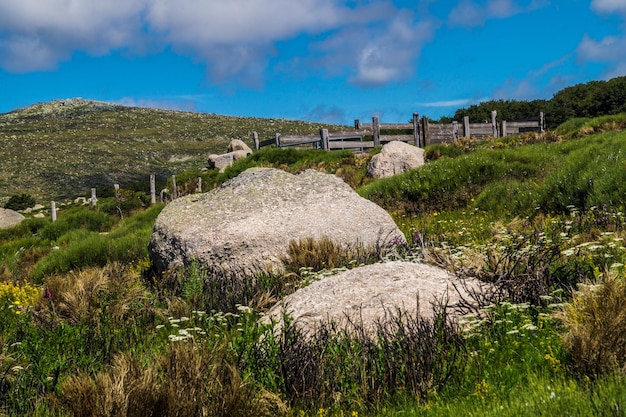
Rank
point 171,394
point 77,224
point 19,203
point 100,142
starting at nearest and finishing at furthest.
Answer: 1. point 171,394
2. point 77,224
3. point 19,203
4. point 100,142

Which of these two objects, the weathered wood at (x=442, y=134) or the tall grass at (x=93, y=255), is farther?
the weathered wood at (x=442, y=134)

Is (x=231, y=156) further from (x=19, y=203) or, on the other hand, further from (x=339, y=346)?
(x=339, y=346)

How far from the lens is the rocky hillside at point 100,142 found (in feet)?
Answer: 250

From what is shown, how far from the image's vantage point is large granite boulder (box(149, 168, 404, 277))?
339 inches

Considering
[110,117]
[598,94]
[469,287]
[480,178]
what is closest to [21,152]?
[110,117]

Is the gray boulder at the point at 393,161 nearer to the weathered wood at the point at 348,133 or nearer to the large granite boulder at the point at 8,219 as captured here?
the weathered wood at the point at 348,133

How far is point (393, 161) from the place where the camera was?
21656 millimetres

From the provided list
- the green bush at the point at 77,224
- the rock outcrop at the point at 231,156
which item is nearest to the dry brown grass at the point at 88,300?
the green bush at the point at 77,224

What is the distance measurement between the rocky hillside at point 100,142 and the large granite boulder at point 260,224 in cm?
5820

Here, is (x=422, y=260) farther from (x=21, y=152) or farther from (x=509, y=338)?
(x=21, y=152)

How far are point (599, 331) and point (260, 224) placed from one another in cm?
594

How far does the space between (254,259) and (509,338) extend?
4.85 m

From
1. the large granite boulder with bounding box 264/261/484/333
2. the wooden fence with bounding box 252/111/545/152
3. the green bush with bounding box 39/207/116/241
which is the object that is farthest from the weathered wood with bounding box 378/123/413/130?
the large granite boulder with bounding box 264/261/484/333

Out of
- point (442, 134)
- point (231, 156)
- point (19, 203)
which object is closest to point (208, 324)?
point (442, 134)
